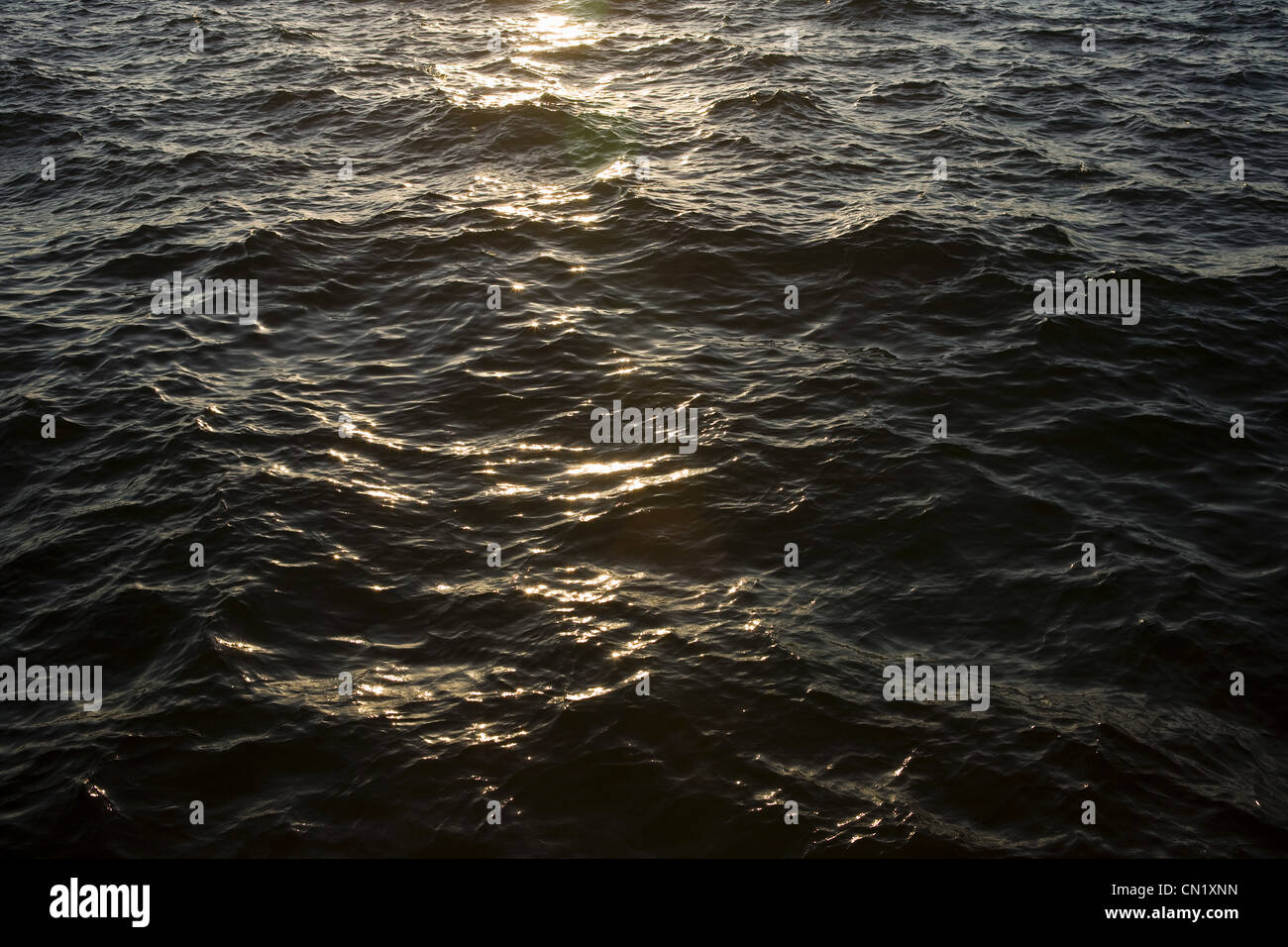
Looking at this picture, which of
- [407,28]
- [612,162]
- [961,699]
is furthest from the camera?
[407,28]

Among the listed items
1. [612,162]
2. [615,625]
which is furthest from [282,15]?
[615,625]

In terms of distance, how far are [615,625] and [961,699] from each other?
5.38 m

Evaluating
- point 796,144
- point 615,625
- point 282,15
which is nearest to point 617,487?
point 615,625

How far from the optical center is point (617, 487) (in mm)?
19062

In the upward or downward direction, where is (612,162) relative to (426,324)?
upward

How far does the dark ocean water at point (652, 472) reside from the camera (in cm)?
1396

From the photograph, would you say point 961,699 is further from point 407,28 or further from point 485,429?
point 407,28

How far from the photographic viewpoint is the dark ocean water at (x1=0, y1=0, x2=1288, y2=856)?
13961 mm

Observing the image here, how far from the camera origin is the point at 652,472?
63.9 ft

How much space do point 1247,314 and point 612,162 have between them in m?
17.8
